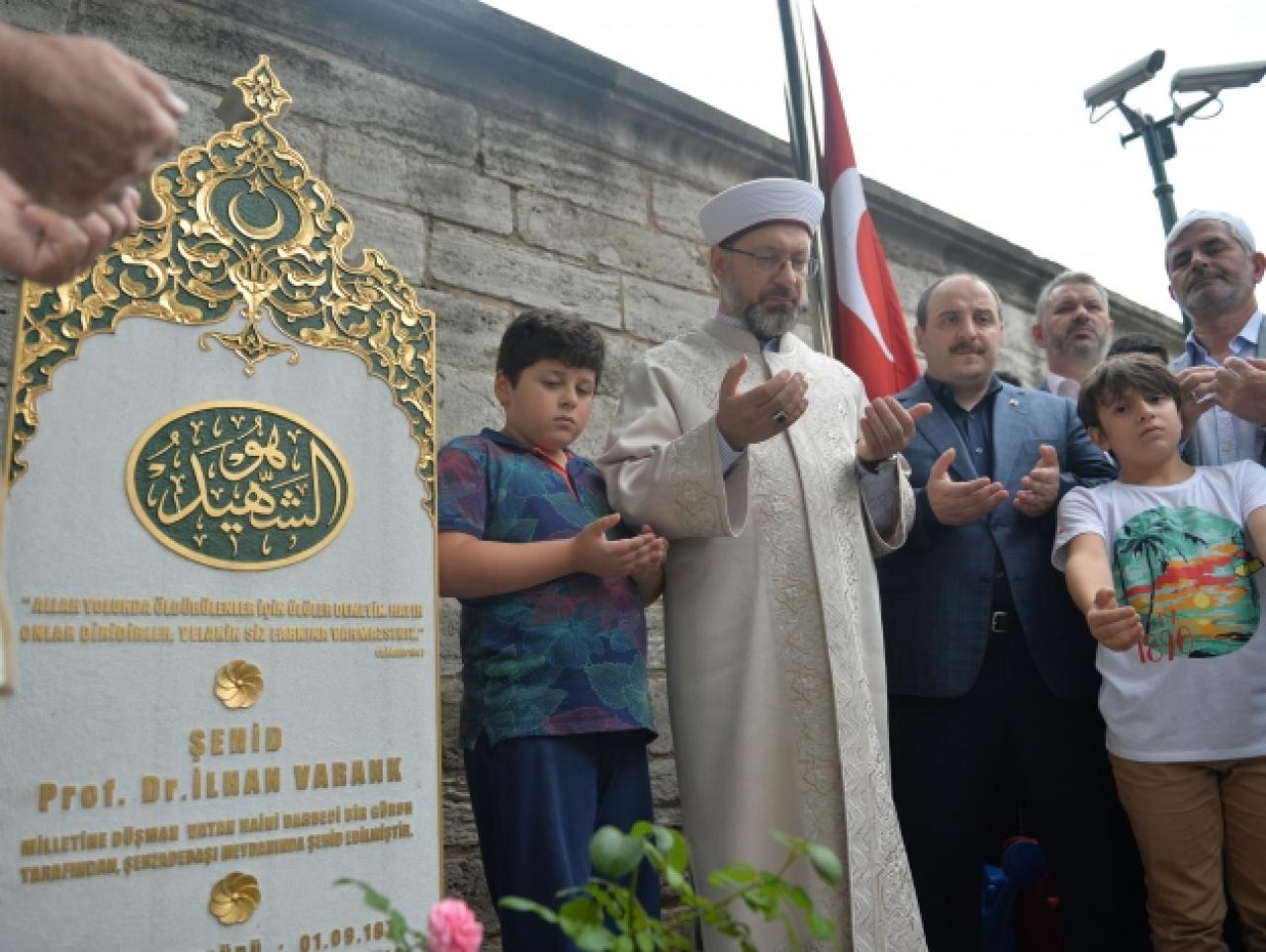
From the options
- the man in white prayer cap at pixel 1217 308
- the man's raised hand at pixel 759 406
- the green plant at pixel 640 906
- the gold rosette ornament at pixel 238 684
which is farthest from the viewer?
the man in white prayer cap at pixel 1217 308

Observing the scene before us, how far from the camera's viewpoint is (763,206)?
2682 millimetres

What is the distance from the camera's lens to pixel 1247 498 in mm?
2475

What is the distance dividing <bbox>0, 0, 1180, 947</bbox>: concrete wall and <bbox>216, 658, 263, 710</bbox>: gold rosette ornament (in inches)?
45.3

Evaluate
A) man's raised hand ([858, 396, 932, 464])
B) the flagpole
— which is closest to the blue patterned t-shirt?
man's raised hand ([858, 396, 932, 464])

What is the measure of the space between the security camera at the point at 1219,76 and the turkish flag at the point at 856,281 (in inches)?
67.1

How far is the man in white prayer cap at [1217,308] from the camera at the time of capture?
2834 millimetres

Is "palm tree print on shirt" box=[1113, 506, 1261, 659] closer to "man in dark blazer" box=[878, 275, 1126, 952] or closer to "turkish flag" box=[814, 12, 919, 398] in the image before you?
"man in dark blazer" box=[878, 275, 1126, 952]

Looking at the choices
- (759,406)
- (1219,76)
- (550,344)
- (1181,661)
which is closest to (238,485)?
(550,344)

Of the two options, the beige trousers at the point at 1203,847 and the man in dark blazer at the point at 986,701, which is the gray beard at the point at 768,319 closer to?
the man in dark blazer at the point at 986,701

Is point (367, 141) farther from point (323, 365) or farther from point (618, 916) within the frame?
point (618, 916)

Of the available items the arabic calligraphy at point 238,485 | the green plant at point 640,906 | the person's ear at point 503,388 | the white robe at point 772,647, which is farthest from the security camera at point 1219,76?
the green plant at point 640,906

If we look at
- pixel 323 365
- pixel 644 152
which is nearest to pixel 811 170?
pixel 644 152

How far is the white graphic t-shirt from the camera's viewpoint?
2.30 metres

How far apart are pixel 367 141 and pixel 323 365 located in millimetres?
1502
